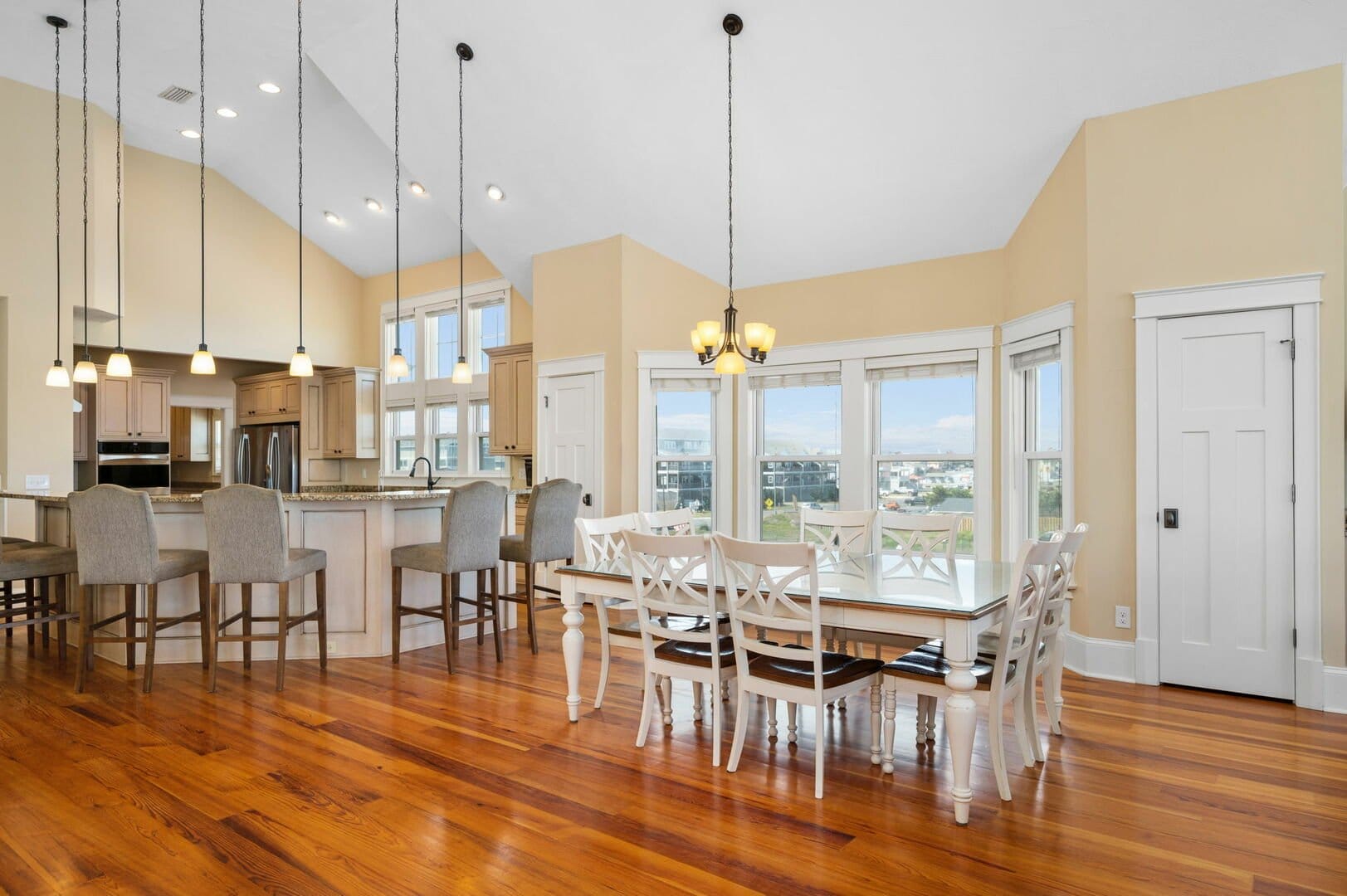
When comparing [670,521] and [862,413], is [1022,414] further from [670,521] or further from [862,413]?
[670,521]

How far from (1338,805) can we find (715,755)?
214 cm

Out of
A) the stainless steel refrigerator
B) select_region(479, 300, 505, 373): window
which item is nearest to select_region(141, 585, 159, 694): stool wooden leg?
select_region(479, 300, 505, 373): window

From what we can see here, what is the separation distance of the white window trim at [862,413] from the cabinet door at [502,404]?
2.27m

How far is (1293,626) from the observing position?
385 centimetres

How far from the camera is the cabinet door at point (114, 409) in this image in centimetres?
782

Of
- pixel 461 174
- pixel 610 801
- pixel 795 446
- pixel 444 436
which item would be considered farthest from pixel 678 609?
pixel 444 436

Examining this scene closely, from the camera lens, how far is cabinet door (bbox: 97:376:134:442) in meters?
7.82

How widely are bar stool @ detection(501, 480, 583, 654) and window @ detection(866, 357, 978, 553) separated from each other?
2.32 m

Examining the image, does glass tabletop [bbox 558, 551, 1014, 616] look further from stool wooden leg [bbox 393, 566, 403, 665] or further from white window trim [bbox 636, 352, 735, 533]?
white window trim [bbox 636, 352, 735, 533]

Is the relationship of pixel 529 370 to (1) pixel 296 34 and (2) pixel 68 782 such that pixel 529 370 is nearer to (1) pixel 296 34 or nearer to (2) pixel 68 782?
(1) pixel 296 34

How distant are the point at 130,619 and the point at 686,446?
150 inches

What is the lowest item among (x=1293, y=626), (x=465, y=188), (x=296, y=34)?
(x=1293, y=626)

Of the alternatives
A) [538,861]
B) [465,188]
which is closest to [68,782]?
[538,861]

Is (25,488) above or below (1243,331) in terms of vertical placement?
below
